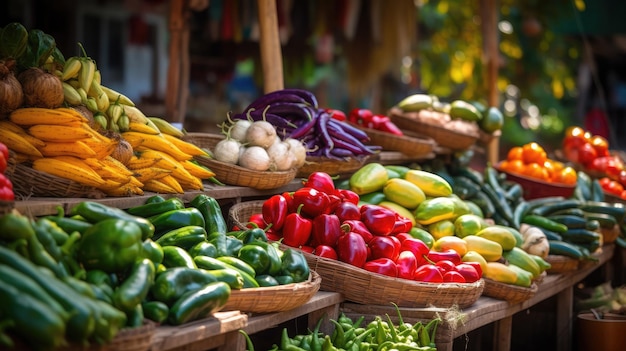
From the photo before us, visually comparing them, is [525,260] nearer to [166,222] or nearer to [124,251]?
[166,222]

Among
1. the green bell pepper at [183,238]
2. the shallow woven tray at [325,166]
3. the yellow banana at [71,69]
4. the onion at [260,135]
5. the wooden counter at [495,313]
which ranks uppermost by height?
the yellow banana at [71,69]

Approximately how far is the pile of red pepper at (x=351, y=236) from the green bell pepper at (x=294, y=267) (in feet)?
1.44

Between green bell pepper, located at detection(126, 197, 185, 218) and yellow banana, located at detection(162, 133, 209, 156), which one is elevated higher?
yellow banana, located at detection(162, 133, 209, 156)

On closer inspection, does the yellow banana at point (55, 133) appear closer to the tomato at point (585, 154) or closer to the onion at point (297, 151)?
the onion at point (297, 151)

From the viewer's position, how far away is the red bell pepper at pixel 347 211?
4516mm

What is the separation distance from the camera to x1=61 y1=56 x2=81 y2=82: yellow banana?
4117 mm

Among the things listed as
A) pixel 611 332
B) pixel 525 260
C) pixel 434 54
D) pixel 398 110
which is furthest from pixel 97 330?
pixel 434 54

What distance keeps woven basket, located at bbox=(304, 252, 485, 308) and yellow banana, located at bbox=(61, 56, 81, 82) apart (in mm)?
1514

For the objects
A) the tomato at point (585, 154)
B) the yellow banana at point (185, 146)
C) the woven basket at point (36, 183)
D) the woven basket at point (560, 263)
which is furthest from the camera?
the tomato at point (585, 154)

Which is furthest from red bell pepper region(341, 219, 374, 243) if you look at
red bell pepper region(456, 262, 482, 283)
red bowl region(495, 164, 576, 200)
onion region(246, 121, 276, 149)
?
red bowl region(495, 164, 576, 200)

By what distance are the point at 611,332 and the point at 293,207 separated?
245 cm

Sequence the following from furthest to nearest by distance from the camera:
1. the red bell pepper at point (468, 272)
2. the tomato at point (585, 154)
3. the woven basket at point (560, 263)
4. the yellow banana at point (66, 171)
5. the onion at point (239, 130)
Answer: the tomato at point (585, 154), the woven basket at point (560, 263), the onion at point (239, 130), the red bell pepper at point (468, 272), the yellow banana at point (66, 171)

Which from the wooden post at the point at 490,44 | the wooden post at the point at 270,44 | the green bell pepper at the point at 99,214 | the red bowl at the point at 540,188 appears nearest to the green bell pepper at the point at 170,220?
the green bell pepper at the point at 99,214

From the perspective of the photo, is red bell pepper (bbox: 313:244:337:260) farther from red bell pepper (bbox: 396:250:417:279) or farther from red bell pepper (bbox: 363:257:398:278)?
red bell pepper (bbox: 396:250:417:279)
